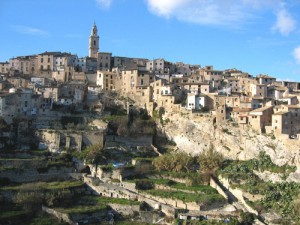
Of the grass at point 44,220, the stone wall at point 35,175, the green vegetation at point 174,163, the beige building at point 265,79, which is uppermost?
the beige building at point 265,79

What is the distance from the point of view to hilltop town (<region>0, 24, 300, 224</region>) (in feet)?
144

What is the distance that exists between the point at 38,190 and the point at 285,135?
22540 millimetres

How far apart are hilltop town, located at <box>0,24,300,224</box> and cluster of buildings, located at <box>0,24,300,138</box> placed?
0.13 metres

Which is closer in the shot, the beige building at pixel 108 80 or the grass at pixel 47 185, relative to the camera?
the grass at pixel 47 185

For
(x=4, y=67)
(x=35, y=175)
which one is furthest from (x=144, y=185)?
(x=4, y=67)

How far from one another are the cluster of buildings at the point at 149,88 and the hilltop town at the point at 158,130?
0.13 meters

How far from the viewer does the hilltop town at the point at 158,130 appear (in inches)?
1725

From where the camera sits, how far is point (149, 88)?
2371 inches

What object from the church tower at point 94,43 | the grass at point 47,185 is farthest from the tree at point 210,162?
the church tower at point 94,43

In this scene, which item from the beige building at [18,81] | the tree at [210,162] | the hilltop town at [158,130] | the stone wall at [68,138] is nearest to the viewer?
the hilltop town at [158,130]

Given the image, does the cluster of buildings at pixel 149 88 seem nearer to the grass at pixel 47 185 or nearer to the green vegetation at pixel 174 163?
the green vegetation at pixel 174 163

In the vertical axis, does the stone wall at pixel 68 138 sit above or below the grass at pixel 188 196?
above

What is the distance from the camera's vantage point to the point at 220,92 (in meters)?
60.4

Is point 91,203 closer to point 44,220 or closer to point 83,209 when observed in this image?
point 83,209
